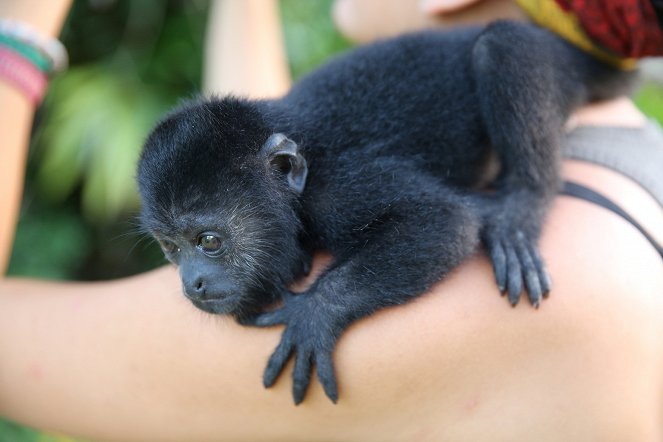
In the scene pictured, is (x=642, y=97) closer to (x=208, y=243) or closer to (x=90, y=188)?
(x=90, y=188)

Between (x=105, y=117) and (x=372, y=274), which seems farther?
(x=105, y=117)

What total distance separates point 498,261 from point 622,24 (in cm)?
65

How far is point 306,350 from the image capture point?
4.50ft

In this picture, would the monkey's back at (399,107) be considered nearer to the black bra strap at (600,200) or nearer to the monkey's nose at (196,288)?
the black bra strap at (600,200)

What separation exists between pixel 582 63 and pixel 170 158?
3.72 feet

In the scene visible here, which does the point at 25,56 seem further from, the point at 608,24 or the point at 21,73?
the point at 608,24

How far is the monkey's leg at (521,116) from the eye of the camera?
1.63 metres

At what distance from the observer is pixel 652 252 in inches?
57.6

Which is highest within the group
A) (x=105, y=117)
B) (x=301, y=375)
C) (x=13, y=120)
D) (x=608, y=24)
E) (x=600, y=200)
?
(x=608, y=24)

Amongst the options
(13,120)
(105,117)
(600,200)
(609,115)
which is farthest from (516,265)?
(105,117)

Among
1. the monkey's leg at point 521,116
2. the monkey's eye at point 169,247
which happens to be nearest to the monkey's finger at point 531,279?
the monkey's leg at point 521,116

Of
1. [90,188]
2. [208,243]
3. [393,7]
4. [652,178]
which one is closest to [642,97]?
[393,7]

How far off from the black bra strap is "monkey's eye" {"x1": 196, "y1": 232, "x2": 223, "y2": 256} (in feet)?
2.66

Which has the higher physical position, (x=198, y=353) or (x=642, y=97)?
(x=198, y=353)
